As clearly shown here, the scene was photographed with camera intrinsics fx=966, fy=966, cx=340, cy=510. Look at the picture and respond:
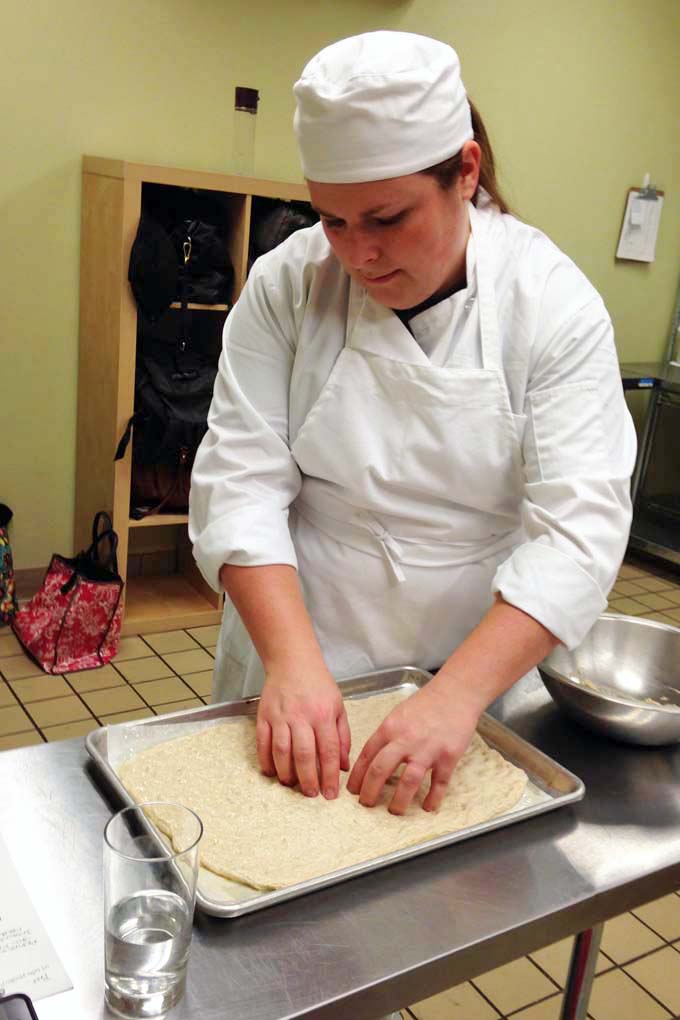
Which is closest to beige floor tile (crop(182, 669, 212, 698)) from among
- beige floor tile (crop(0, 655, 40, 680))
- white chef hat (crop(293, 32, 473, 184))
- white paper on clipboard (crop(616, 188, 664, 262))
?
beige floor tile (crop(0, 655, 40, 680))

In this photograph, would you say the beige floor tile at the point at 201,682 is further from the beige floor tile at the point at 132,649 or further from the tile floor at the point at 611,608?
the beige floor tile at the point at 132,649

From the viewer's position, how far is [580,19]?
379 centimetres

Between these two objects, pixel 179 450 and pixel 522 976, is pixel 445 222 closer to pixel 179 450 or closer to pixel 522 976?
pixel 522 976

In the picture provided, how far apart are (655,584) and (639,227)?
62.4 inches

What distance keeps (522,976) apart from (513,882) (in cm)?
110

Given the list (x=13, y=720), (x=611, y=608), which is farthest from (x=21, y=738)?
(x=611, y=608)

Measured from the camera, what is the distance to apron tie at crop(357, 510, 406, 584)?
49.8 inches

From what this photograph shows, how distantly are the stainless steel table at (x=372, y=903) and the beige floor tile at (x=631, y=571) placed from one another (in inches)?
121

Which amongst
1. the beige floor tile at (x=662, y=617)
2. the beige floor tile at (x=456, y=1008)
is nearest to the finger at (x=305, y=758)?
the beige floor tile at (x=456, y=1008)

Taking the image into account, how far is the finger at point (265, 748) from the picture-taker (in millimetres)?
993

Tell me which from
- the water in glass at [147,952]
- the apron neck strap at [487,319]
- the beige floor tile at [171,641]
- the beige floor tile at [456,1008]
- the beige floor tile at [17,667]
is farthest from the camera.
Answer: the beige floor tile at [171,641]

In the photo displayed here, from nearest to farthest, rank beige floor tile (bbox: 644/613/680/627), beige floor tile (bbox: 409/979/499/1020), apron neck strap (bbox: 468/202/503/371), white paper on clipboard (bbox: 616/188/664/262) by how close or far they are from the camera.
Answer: apron neck strap (bbox: 468/202/503/371) < beige floor tile (bbox: 409/979/499/1020) < beige floor tile (bbox: 644/613/680/627) < white paper on clipboard (bbox: 616/188/664/262)

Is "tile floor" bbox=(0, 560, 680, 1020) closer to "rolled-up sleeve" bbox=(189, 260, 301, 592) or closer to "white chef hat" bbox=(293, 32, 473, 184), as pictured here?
"rolled-up sleeve" bbox=(189, 260, 301, 592)

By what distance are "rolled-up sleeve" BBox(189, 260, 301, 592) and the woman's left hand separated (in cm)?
29
